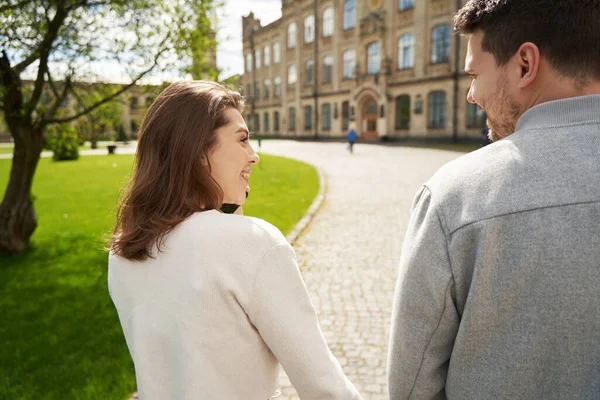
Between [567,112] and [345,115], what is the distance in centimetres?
4096

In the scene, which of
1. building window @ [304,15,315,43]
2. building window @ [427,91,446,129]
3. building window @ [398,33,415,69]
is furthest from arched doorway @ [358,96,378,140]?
building window @ [304,15,315,43]

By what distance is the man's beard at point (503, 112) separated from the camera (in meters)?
1.38

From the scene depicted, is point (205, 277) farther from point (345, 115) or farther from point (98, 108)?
point (345, 115)

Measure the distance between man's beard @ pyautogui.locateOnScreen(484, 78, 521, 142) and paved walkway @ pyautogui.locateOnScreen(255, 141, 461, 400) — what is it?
2.55 meters

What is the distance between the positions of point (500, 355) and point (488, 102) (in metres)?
0.77

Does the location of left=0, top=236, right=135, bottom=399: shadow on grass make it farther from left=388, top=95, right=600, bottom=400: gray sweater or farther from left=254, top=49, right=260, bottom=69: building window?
left=254, top=49, right=260, bottom=69: building window

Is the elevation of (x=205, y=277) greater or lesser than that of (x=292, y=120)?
lesser

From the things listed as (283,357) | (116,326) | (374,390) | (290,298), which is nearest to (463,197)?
(290,298)

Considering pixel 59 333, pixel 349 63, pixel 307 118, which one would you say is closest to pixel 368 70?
pixel 349 63

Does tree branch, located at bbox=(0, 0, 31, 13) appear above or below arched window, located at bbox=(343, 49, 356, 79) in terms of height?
below

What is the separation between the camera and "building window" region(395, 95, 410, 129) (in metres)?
34.7

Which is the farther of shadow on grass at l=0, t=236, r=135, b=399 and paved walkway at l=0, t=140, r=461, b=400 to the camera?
paved walkway at l=0, t=140, r=461, b=400

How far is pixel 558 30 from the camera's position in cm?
123

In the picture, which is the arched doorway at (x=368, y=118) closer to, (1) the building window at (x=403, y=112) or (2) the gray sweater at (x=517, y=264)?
(1) the building window at (x=403, y=112)
